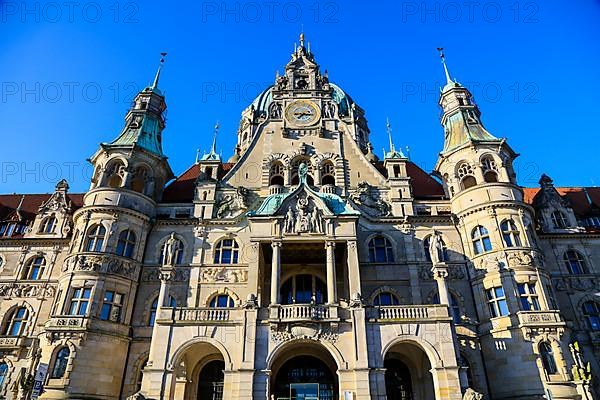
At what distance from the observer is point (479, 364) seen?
24234mm

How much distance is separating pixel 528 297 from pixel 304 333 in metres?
14.1

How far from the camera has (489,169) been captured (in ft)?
97.2

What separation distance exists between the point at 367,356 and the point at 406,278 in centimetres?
780

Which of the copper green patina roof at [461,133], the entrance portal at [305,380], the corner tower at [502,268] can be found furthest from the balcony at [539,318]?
the copper green patina roof at [461,133]

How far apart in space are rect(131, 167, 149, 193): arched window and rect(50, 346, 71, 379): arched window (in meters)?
11.7

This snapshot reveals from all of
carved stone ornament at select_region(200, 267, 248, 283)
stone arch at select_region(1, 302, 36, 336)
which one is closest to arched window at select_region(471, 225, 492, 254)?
carved stone ornament at select_region(200, 267, 248, 283)

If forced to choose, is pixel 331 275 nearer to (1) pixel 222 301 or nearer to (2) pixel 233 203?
(1) pixel 222 301

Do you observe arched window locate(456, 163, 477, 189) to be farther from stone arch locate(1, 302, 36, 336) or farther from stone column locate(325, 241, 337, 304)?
stone arch locate(1, 302, 36, 336)

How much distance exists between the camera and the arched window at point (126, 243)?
26891mm

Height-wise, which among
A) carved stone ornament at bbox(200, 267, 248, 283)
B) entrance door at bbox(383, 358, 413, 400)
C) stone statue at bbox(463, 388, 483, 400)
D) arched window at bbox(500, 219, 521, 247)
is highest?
arched window at bbox(500, 219, 521, 247)

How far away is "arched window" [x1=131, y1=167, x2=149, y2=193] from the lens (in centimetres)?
3022

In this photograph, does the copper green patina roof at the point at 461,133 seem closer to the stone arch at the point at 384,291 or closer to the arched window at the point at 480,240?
the arched window at the point at 480,240

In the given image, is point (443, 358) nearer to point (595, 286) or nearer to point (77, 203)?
point (595, 286)

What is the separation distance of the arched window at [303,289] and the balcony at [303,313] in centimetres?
440
